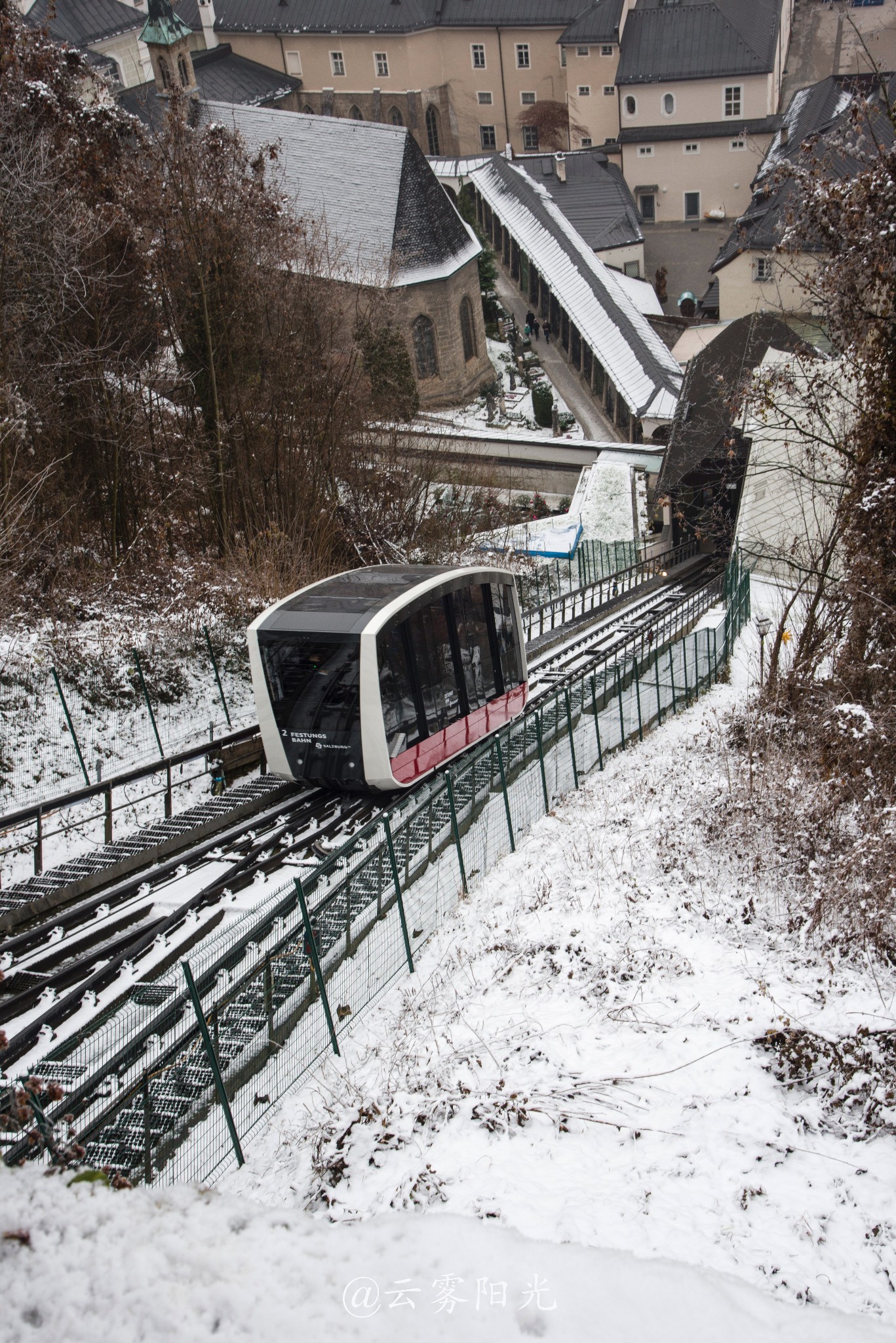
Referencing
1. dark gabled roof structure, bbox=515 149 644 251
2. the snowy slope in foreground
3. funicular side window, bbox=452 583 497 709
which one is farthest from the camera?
dark gabled roof structure, bbox=515 149 644 251

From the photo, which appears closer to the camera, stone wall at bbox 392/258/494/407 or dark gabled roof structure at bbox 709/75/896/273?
dark gabled roof structure at bbox 709/75/896/273

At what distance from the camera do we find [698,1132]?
6.91 metres

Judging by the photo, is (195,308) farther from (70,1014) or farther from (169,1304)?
(169,1304)

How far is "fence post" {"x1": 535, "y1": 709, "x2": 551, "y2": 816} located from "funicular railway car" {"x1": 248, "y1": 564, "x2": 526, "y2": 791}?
101 centimetres

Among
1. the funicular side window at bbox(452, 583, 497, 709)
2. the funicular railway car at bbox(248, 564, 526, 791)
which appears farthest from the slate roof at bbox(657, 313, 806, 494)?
the funicular railway car at bbox(248, 564, 526, 791)

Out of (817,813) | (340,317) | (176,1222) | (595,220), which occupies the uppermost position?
(595,220)

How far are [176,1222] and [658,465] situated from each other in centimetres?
3508

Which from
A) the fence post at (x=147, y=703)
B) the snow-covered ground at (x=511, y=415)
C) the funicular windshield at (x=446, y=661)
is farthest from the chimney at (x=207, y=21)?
the funicular windshield at (x=446, y=661)

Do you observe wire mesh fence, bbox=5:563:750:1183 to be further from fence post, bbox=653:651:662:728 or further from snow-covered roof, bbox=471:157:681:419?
snow-covered roof, bbox=471:157:681:419

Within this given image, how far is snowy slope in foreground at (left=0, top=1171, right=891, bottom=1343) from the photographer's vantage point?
416cm

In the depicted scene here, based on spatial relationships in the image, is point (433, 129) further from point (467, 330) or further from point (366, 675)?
point (366, 675)

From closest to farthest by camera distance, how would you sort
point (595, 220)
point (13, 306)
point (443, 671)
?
point (443, 671) < point (13, 306) < point (595, 220)

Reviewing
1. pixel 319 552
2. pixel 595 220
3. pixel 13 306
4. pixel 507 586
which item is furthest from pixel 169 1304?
pixel 595 220

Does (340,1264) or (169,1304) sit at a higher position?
(169,1304)
